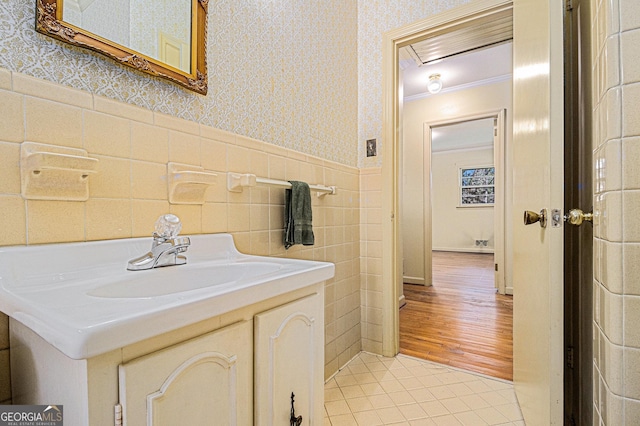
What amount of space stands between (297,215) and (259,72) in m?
0.63

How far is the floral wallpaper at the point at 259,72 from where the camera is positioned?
0.71 m

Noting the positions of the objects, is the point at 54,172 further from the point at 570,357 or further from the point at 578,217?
the point at 570,357

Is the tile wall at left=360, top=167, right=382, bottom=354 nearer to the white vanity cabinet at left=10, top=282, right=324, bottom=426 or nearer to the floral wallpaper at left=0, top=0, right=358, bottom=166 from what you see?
the floral wallpaper at left=0, top=0, right=358, bottom=166

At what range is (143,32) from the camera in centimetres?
89

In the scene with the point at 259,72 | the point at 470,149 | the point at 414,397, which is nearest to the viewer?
the point at 259,72

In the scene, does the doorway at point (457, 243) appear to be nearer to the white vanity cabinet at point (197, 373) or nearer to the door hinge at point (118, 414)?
the white vanity cabinet at point (197, 373)

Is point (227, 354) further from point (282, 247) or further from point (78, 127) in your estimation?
point (282, 247)

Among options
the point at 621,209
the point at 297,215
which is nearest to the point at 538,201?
the point at 621,209

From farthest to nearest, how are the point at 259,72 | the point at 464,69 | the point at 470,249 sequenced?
the point at 470,249 → the point at 464,69 → the point at 259,72

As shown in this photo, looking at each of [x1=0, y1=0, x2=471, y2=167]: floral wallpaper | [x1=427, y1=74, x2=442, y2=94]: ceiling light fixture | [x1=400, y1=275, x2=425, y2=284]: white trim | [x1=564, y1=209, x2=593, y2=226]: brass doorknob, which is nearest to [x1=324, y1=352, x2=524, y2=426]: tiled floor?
[x1=564, y1=209, x2=593, y2=226]: brass doorknob

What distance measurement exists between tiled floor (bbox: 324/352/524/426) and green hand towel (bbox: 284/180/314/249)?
809 mm

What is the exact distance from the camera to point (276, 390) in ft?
2.39

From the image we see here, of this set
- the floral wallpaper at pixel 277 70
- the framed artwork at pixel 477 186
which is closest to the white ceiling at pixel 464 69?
the floral wallpaper at pixel 277 70

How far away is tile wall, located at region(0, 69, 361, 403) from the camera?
66 cm
